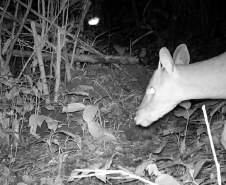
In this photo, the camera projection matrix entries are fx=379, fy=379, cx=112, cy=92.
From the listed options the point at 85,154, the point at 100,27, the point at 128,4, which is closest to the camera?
the point at 85,154

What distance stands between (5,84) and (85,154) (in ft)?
3.40

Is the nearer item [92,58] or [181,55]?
[181,55]

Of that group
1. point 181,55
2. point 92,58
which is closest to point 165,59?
point 181,55

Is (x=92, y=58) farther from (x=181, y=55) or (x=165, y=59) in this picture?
(x=165, y=59)

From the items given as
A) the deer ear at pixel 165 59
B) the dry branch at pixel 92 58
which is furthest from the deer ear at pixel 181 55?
the dry branch at pixel 92 58

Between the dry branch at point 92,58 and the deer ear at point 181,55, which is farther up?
the dry branch at point 92,58

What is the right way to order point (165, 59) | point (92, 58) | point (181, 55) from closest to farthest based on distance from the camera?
point (165, 59)
point (181, 55)
point (92, 58)

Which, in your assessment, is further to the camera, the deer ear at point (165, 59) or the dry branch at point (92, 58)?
the dry branch at point (92, 58)

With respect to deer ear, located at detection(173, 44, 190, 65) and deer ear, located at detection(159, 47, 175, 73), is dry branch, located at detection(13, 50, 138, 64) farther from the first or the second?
deer ear, located at detection(159, 47, 175, 73)

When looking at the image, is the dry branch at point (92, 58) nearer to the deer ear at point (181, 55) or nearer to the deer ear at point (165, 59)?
the deer ear at point (181, 55)

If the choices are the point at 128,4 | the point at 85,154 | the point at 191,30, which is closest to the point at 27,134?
the point at 85,154

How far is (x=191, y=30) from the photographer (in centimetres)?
851

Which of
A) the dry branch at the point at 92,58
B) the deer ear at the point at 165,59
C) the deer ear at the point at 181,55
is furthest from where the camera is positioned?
the dry branch at the point at 92,58

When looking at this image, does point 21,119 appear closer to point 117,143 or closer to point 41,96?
point 41,96
